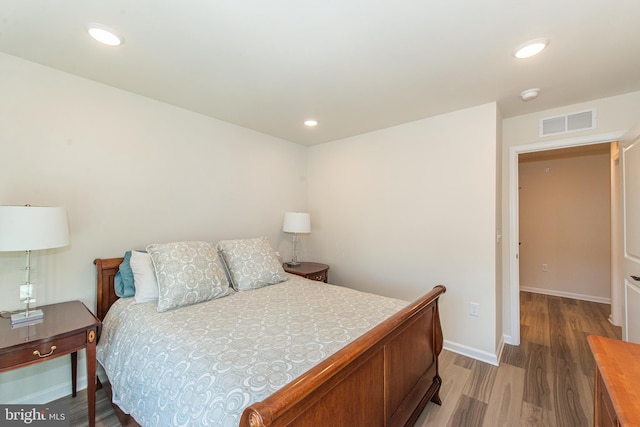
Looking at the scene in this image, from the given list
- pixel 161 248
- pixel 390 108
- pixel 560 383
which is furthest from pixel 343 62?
pixel 560 383

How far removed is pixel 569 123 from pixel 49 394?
16.0 feet

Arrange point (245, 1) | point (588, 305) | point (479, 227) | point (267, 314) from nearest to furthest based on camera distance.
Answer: point (245, 1) < point (267, 314) < point (479, 227) < point (588, 305)

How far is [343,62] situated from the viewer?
1.85 metres

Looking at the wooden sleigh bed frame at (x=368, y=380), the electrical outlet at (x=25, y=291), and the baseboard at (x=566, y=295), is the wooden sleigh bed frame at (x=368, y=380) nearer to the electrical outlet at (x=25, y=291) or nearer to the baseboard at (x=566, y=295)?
the electrical outlet at (x=25, y=291)

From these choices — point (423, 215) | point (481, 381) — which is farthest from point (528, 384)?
point (423, 215)

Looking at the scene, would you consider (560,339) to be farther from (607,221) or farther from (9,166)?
(9,166)

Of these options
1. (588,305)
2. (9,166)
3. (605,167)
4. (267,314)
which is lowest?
(588,305)

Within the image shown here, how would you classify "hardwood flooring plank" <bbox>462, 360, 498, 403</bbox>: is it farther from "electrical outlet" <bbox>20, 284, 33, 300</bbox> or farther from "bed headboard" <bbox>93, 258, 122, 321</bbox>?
"electrical outlet" <bbox>20, 284, 33, 300</bbox>

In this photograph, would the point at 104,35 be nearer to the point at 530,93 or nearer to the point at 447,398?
the point at 530,93

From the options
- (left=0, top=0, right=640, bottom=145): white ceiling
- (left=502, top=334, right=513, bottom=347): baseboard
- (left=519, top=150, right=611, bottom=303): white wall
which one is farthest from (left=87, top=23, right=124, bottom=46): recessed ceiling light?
(left=519, top=150, right=611, bottom=303): white wall

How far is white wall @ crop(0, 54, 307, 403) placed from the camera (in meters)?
1.84

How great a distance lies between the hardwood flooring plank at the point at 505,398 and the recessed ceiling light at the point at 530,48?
7.88 ft

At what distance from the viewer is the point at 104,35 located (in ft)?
5.21

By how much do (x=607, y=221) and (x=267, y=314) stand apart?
539 cm
